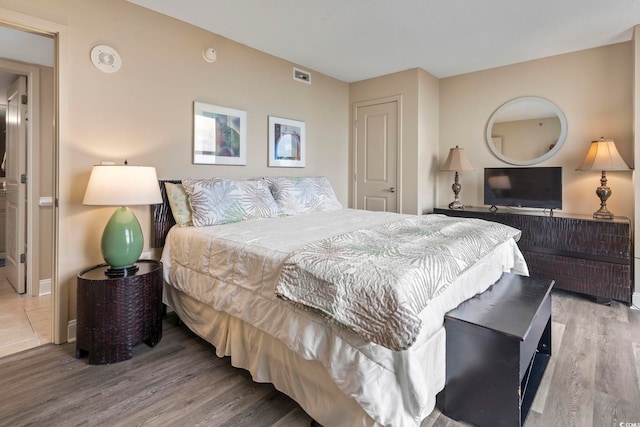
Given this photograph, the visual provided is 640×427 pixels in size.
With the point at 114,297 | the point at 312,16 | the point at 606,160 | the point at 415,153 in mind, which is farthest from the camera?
the point at 415,153

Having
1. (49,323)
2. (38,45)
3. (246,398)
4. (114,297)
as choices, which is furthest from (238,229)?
(38,45)

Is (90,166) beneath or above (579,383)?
above

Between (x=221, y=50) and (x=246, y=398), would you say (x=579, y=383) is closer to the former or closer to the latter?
(x=246, y=398)

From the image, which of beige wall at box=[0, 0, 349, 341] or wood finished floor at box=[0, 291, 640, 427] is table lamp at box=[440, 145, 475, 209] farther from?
beige wall at box=[0, 0, 349, 341]

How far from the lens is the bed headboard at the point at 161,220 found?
8.68 ft

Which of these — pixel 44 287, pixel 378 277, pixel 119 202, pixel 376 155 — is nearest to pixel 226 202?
pixel 119 202

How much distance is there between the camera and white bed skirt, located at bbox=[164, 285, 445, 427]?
Answer: 4.64 ft

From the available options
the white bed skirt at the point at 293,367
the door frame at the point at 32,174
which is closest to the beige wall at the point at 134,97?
the white bed skirt at the point at 293,367

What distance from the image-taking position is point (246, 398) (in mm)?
1742

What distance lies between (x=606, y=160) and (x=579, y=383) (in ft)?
7.46

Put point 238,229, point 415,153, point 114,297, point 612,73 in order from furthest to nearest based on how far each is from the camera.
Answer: point 415,153 < point 612,73 < point 238,229 < point 114,297

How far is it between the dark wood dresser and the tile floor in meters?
4.26

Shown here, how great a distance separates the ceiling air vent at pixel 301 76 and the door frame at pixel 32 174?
8.29ft

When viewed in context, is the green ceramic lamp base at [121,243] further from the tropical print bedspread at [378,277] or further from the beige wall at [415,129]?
the beige wall at [415,129]
